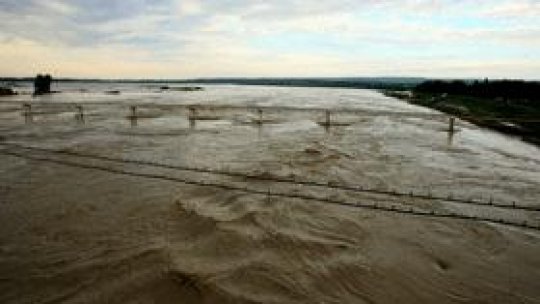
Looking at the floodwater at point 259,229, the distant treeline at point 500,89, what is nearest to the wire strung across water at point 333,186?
the floodwater at point 259,229

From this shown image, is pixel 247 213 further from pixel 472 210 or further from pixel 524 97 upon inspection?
pixel 524 97

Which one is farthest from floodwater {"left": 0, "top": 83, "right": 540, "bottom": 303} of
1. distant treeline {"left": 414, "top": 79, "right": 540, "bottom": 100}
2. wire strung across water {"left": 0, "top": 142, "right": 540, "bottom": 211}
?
distant treeline {"left": 414, "top": 79, "right": 540, "bottom": 100}

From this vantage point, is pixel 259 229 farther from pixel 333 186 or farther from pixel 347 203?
pixel 333 186

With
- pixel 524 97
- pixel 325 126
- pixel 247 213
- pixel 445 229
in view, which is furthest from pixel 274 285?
pixel 524 97

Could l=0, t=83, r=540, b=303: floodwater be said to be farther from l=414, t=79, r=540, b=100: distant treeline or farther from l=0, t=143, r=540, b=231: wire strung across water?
l=414, t=79, r=540, b=100: distant treeline

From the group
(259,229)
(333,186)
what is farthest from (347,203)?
(259,229)

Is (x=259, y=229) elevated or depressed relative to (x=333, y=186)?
depressed

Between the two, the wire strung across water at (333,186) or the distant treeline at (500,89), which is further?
the distant treeline at (500,89)

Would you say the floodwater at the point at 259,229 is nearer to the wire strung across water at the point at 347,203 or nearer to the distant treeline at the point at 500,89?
the wire strung across water at the point at 347,203

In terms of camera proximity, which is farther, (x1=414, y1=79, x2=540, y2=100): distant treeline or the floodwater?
(x1=414, y1=79, x2=540, y2=100): distant treeline
